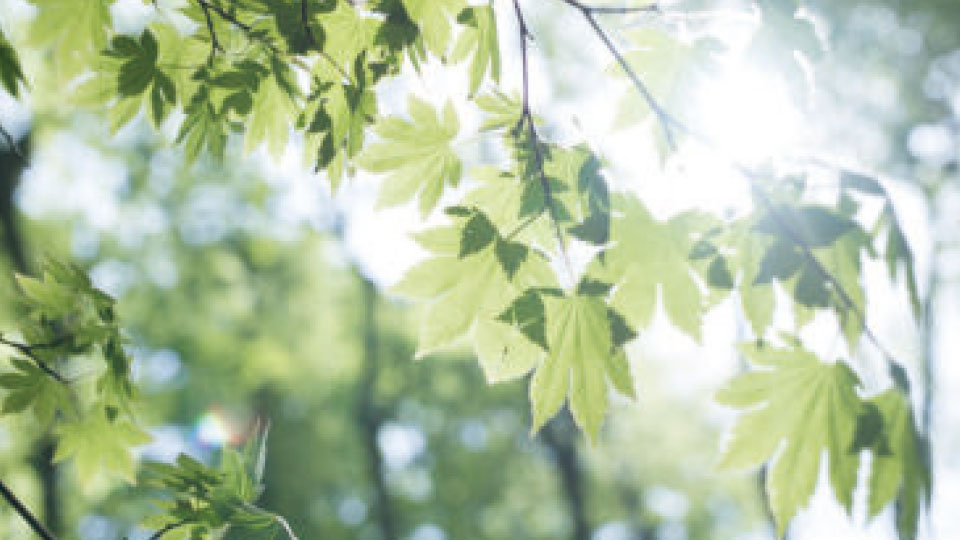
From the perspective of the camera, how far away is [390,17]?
3.90 feet

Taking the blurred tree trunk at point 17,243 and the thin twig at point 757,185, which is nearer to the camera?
the thin twig at point 757,185

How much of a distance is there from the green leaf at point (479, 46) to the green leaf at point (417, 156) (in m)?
0.11

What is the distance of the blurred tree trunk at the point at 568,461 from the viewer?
16.1 metres

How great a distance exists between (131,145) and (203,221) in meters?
2.02

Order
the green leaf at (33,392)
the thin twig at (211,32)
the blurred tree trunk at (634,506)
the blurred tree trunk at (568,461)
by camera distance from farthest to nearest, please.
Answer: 1. the blurred tree trunk at (634,506)
2. the blurred tree trunk at (568,461)
3. the green leaf at (33,392)
4. the thin twig at (211,32)

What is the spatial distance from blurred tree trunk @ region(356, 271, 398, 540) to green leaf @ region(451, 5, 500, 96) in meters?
15.5

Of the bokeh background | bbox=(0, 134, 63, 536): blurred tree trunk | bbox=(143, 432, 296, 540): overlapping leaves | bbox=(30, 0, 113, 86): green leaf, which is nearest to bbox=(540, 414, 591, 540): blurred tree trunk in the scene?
the bokeh background

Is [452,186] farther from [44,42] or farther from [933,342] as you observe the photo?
[933,342]

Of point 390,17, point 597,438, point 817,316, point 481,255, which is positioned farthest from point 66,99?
point 817,316

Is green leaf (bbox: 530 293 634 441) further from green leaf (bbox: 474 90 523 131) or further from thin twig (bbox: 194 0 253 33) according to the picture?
thin twig (bbox: 194 0 253 33)

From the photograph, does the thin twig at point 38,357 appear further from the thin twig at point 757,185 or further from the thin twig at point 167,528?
the thin twig at point 757,185

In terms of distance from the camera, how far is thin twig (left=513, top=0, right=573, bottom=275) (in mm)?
1179

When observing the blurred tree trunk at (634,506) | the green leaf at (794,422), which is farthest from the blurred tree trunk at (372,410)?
the green leaf at (794,422)

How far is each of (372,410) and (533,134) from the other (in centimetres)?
1634
